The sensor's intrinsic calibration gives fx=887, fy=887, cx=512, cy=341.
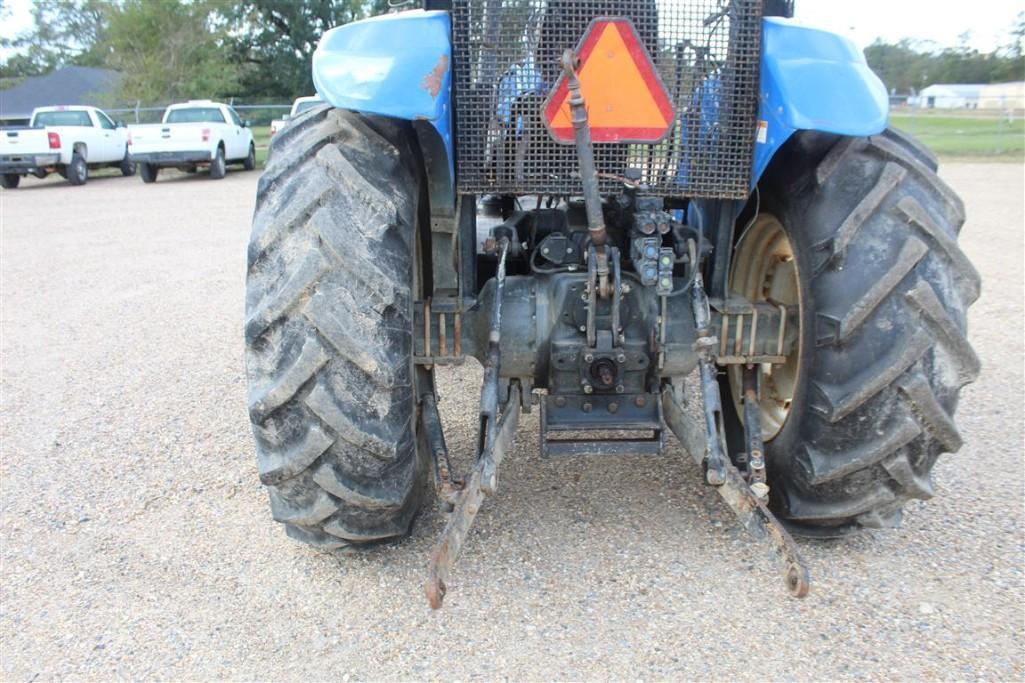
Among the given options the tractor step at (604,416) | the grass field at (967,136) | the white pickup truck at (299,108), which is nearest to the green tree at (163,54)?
the grass field at (967,136)

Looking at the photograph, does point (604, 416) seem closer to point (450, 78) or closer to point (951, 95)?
point (450, 78)

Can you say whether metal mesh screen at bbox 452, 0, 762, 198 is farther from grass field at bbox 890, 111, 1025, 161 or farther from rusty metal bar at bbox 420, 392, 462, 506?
grass field at bbox 890, 111, 1025, 161

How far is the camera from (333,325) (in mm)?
2875

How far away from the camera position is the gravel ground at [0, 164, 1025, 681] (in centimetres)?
297

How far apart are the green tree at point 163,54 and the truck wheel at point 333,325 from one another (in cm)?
3454

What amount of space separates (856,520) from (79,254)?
1093 centimetres

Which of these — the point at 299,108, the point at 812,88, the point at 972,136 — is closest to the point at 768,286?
the point at 812,88

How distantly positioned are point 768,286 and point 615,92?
1.49 metres

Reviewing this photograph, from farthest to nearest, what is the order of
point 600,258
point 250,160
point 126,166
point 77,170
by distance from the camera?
point 250,160 → point 126,166 → point 77,170 → point 600,258

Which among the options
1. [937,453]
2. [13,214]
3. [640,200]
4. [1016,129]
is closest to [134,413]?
[640,200]

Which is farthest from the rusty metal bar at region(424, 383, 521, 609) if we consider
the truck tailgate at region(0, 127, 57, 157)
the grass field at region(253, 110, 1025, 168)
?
the truck tailgate at region(0, 127, 57, 157)

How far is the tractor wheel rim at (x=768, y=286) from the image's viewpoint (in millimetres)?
3824

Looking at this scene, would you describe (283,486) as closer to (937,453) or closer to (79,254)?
(937,453)

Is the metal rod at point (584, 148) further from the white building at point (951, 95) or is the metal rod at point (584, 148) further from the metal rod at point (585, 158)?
the white building at point (951, 95)
